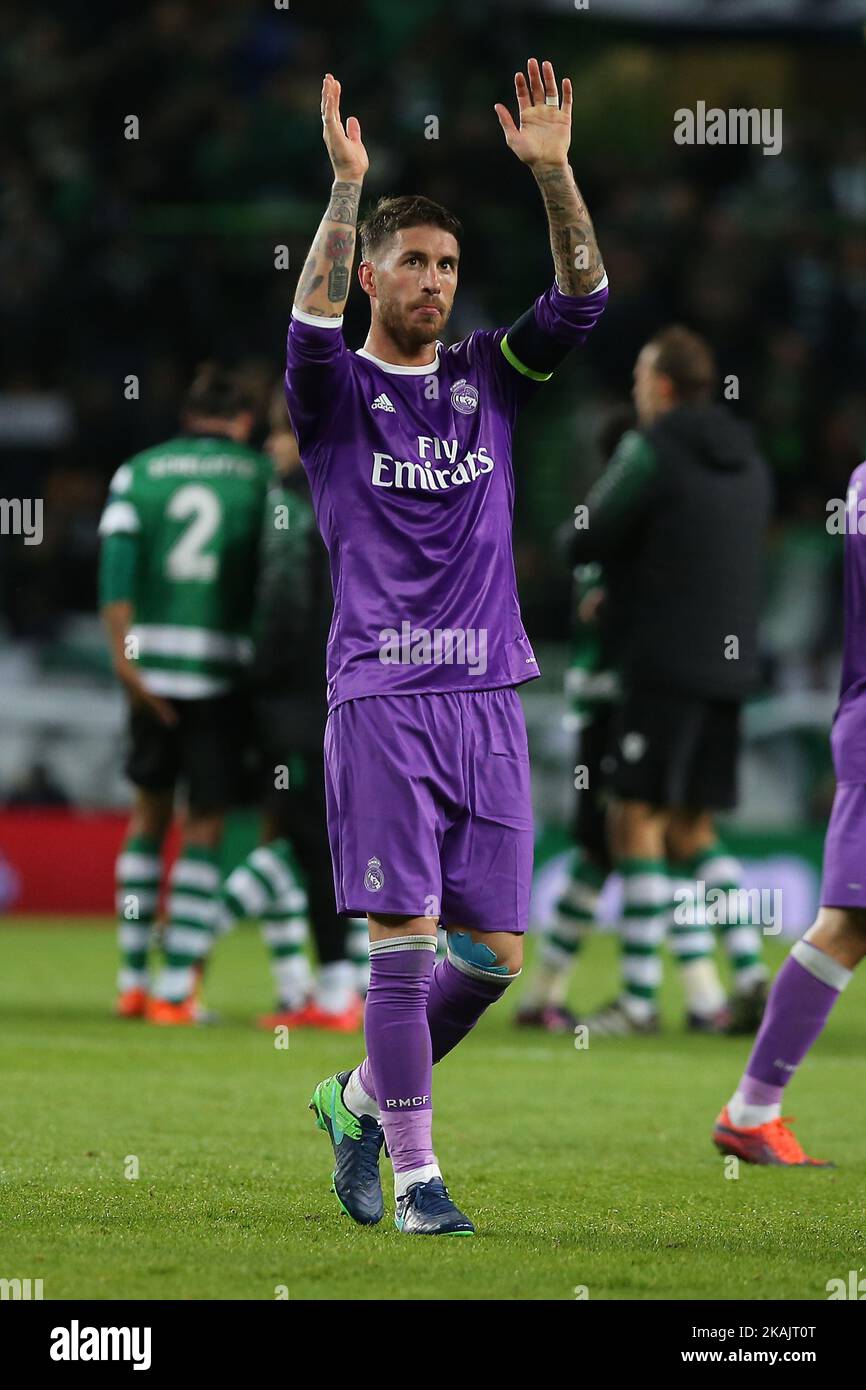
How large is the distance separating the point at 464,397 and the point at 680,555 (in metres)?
3.77

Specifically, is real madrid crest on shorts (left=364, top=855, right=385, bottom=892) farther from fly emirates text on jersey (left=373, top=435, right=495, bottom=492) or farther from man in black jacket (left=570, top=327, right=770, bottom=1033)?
man in black jacket (left=570, top=327, right=770, bottom=1033)

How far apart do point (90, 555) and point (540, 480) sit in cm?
317

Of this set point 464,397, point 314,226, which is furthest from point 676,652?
point 314,226

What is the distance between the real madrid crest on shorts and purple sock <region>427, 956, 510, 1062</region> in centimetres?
34

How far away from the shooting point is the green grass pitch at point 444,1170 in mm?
4012

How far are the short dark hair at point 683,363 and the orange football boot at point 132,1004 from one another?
3073 millimetres

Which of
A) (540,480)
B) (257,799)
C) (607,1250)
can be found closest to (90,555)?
(540,480)

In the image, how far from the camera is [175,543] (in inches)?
335

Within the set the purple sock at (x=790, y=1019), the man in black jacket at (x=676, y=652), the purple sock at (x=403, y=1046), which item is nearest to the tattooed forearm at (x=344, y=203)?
the purple sock at (x=403, y=1046)

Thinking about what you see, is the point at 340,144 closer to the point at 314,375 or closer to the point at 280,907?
the point at 314,375

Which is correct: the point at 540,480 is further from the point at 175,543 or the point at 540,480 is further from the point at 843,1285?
the point at 843,1285

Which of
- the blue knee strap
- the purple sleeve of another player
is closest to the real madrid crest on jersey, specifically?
the purple sleeve of another player

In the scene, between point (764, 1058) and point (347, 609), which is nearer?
point (347, 609)

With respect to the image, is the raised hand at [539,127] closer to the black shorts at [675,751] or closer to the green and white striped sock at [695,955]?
the black shorts at [675,751]
